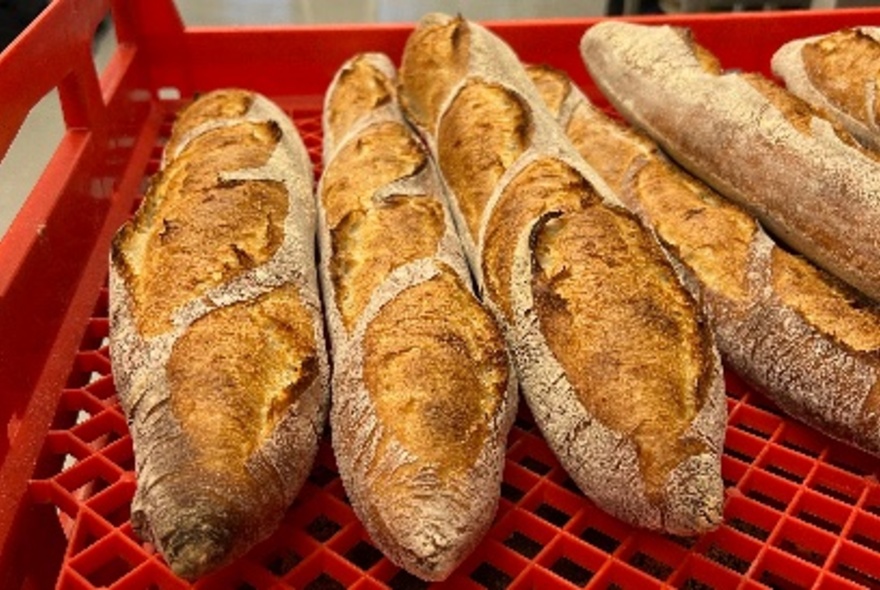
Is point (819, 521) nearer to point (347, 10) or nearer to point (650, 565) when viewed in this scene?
point (650, 565)

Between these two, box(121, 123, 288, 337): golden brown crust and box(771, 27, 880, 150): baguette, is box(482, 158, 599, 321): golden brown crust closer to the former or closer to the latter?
box(121, 123, 288, 337): golden brown crust

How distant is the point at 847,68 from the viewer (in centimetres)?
Answer: 123

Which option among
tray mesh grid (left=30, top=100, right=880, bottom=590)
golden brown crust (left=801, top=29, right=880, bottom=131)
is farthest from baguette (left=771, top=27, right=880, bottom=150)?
tray mesh grid (left=30, top=100, right=880, bottom=590)

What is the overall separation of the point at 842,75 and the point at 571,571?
803 mm

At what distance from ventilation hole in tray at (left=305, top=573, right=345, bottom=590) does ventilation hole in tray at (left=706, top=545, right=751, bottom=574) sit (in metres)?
0.31

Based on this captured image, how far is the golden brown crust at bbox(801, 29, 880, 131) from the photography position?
1.18m

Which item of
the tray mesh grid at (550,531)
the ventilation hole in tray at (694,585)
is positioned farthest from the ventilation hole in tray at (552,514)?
the ventilation hole in tray at (694,585)

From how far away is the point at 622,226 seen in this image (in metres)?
0.91

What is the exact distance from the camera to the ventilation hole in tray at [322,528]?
807 millimetres

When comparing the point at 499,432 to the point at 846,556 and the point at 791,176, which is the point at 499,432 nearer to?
the point at 846,556

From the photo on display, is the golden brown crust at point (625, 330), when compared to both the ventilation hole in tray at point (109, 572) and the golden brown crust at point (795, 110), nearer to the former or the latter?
the golden brown crust at point (795, 110)

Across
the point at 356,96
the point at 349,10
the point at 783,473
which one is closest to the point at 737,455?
the point at 783,473

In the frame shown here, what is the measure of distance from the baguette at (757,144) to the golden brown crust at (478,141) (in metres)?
0.21

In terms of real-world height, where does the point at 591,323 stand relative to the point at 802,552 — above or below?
above
